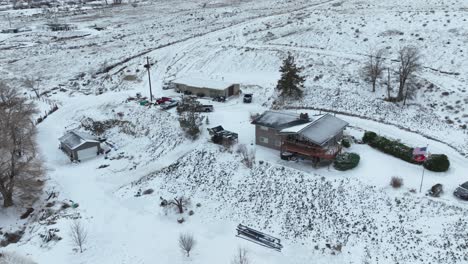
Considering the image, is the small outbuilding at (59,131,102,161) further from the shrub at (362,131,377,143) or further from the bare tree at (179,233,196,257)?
the shrub at (362,131,377,143)

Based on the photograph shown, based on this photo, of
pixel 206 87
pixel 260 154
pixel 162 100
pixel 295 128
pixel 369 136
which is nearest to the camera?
pixel 295 128

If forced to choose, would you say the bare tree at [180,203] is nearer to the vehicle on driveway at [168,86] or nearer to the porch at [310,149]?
the porch at [310,149]

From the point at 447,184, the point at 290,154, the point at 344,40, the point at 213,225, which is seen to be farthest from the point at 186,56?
the point at 447,184

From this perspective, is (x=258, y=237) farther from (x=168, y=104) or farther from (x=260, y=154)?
(x=168, y=104)

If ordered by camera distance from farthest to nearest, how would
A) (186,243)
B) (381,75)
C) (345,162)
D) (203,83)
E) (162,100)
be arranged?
(203,83) < (381,75) < (162,100) < (345,162) < (186,243)

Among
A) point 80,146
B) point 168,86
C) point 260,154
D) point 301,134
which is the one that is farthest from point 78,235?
point 168,86

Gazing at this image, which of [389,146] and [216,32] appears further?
[216,32]

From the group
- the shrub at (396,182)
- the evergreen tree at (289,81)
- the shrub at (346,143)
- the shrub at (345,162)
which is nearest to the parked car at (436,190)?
the shrub at (396,182)

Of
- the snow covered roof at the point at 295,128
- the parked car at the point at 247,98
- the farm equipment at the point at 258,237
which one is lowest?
the farm equipment at the point at 258,237
